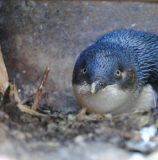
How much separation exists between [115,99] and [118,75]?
0.86 feet

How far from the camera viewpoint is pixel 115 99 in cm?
254

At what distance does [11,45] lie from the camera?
385cm

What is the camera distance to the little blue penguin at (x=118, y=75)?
236cm

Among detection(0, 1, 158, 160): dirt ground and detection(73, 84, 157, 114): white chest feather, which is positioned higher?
detection(0, 1, 158, 160): dirt ground

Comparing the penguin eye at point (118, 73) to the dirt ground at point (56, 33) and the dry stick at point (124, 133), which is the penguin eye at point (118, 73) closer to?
the dry stick at point (124, 133)

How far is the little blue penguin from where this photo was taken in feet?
7.74

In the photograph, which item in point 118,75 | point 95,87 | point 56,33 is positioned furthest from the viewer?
point 56,33

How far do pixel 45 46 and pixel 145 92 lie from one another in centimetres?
185

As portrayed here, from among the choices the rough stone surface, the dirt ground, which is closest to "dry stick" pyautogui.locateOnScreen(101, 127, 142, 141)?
the dirt ground

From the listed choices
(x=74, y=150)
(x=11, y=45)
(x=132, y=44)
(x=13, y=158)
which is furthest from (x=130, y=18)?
(x=13, y=158)

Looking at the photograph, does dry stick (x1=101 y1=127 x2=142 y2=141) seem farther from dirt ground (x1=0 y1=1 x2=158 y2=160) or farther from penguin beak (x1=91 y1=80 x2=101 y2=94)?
dirt ground (x1=0 y1=1 x2=158 y2=160)

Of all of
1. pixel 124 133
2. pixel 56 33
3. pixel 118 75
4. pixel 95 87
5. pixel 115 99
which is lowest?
pixel 124 133

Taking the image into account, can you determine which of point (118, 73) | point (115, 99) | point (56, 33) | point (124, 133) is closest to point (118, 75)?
point (118, 73)

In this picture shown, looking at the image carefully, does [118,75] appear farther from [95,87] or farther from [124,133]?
[124,133]
